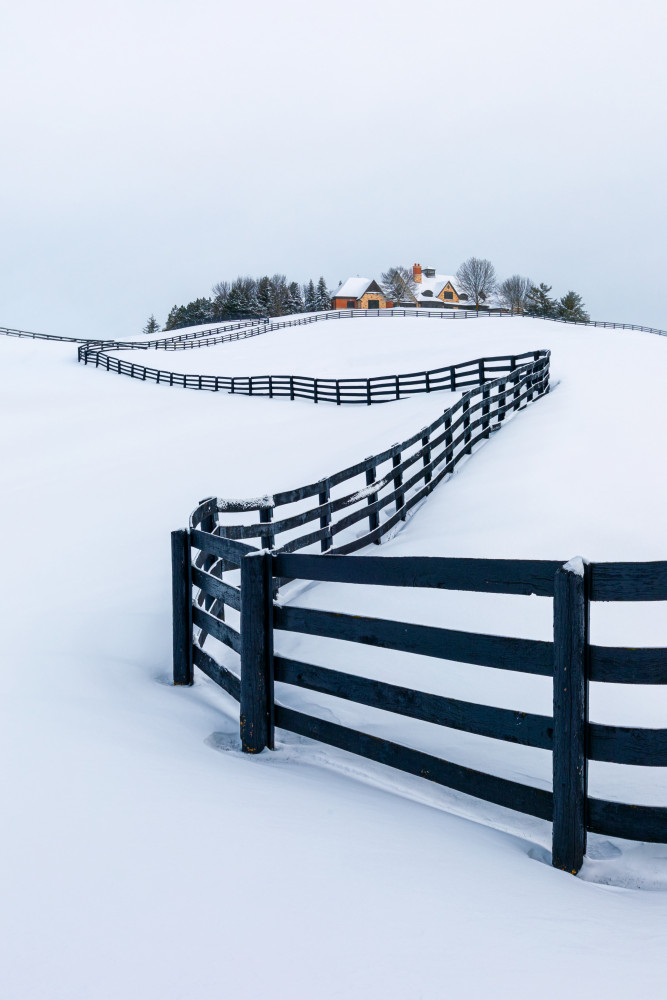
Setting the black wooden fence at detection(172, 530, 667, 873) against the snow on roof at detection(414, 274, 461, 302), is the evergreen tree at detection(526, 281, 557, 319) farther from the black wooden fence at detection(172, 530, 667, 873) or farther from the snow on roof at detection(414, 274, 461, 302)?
the black wooden fence at detection(172, 530, 667, 873)

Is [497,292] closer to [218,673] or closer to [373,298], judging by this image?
[373,298]

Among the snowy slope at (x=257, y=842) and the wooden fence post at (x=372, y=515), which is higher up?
the wooden fence post at (x=372, y=515)

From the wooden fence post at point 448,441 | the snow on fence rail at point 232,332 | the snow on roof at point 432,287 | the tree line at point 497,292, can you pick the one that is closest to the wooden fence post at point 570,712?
the wooden fence post at point 448,441

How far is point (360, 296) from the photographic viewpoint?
99.8 metres

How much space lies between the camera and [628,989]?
7.59 ft

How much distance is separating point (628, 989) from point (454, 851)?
96cm

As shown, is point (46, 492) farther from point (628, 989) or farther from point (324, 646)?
point (628, 989)

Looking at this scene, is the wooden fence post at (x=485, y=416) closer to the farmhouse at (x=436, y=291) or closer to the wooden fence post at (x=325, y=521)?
the wooden fence post at (x=325, y=521)

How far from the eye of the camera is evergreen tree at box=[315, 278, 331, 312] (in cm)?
10375

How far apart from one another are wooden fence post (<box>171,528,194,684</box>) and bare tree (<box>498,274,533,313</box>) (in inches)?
4347

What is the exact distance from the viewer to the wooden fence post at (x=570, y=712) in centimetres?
301

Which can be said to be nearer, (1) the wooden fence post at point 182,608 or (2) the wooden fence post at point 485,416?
(1) the wooden fence post at point 182,608

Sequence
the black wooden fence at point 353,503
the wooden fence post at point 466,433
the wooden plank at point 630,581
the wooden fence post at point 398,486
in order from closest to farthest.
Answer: the wooden plank at point 630,581 < the black wooden fence at point 353,503 < the wooden fence post at point 398,486 < the wooden fence post at point 466,433

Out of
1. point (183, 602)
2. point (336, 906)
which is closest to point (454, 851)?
point (336, 906)
